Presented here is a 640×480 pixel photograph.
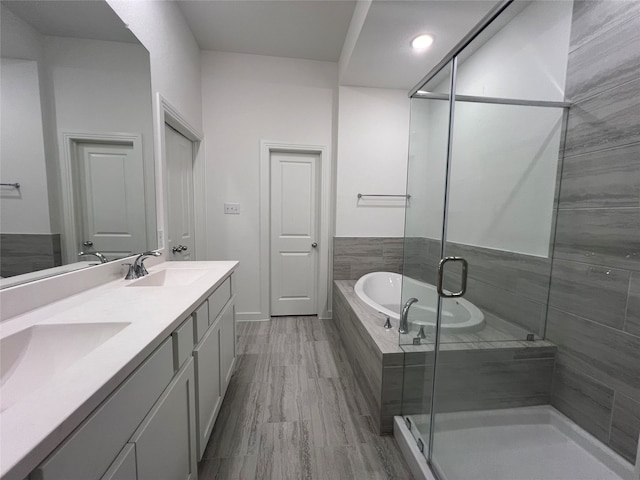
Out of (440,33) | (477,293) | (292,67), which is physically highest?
(292,67)

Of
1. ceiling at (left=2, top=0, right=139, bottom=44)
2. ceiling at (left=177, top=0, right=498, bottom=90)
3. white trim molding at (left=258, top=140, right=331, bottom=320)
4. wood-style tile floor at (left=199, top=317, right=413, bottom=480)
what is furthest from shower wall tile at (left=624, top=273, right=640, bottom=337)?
ceiling at (left=2, top=0, right=139, bottom=44)

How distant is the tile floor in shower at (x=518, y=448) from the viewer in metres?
1.18

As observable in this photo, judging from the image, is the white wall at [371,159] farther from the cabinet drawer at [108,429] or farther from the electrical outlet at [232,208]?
the cabinet drawer at [108,429]

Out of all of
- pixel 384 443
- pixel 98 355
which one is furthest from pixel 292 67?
pixel 384 443

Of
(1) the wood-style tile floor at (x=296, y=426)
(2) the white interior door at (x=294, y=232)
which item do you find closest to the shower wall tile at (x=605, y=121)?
(1) the wood-style tile floor at (x=296, y=426)

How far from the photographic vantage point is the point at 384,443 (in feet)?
4.52

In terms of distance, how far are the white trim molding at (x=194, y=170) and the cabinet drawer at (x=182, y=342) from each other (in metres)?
1.03

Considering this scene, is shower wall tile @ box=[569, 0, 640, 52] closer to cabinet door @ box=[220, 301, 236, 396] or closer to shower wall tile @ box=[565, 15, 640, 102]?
shower wall tile @ box=[565, 15, 640, 102]

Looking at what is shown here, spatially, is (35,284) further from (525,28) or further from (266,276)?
(525,28)

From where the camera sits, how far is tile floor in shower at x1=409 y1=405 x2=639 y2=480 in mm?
1176

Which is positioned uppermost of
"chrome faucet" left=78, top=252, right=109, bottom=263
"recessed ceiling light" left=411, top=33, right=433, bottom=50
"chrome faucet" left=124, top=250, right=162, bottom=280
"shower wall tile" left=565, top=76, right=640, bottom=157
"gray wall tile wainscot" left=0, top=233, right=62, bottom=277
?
"recessed ceiling light" left=411, top=33, right=433, bottom=50

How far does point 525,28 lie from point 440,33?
502 mm

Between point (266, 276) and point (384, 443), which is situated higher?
point (266, 276)

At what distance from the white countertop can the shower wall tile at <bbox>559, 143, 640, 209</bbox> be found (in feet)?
6.34
